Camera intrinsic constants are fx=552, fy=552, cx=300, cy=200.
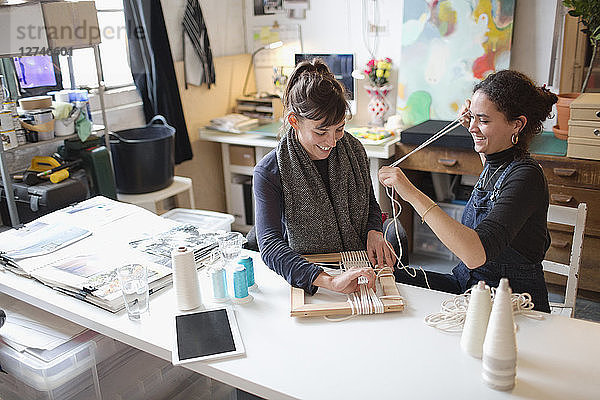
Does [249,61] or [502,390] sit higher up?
[249,61]

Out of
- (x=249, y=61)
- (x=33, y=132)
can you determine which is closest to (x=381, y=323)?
(x=33, y=132)

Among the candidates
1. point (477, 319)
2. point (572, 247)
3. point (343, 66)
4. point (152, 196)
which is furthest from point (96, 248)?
point (343, 66)

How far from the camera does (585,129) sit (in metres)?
2.67

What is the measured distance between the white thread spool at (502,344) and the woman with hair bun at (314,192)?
46cm

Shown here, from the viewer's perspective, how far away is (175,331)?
145 centimetres

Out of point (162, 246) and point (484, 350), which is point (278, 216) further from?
point (484, 350)

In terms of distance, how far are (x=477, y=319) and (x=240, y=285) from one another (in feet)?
2.15

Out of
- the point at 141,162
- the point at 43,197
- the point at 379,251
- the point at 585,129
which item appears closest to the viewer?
the point at 379,251

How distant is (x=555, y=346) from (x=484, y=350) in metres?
0.26

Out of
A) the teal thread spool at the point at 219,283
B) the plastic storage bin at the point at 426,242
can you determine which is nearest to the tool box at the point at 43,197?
the teal thread spool at the point at 219,283

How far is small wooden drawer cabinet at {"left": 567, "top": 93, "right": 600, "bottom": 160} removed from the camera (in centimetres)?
265

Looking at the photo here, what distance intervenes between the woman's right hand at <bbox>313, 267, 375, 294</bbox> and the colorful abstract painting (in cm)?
215

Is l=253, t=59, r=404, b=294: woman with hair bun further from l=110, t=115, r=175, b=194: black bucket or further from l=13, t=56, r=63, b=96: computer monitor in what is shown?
l=13, t=56, r=63, b=96: computer monitor

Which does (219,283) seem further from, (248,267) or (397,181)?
(397,181)
